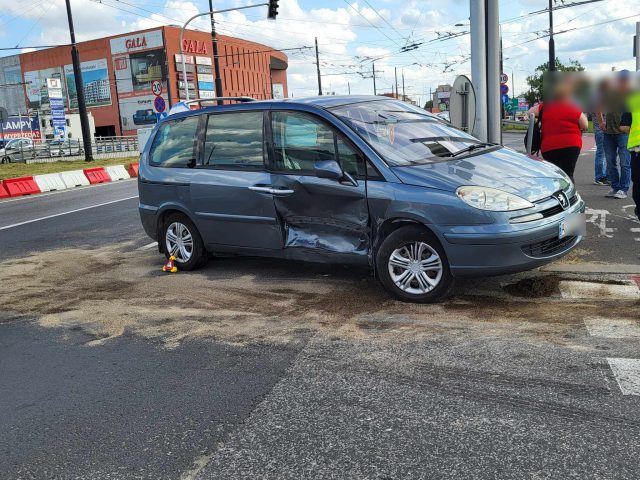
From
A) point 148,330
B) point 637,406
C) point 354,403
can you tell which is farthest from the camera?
point 148,330

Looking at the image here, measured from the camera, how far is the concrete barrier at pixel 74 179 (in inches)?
822

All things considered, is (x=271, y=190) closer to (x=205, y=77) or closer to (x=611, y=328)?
(x=611, y=328)

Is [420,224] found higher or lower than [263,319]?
higher

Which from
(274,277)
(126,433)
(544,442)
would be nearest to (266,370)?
(126,433)

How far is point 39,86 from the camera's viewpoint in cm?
8162

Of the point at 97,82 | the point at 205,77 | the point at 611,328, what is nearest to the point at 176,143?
the point at 611,328

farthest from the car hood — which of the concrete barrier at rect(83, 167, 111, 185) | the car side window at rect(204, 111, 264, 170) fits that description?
the concrete barrier at rect(83, 167, 111, 185)

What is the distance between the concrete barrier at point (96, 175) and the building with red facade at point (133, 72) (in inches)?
1738

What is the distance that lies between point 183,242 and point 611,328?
4404 millimetres

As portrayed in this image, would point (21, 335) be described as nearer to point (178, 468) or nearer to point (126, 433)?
point (126, 433)

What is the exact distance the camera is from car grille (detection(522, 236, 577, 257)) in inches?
199

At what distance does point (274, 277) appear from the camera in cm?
663

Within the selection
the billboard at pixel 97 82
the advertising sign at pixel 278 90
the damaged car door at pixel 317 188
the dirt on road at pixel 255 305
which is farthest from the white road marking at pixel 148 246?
the advertising sign at pixel 278 90

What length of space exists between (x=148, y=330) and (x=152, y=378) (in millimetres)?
1073
